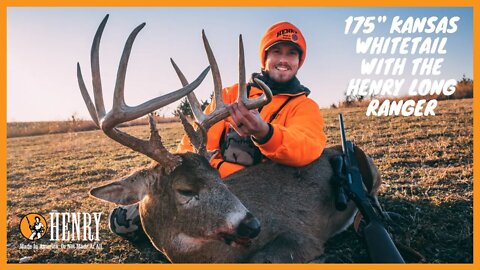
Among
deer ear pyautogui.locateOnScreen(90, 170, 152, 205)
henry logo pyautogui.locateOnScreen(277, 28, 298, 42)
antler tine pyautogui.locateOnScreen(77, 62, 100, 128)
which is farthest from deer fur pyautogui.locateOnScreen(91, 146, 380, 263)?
henry logo pyautogui.locateOnScreen(277, 28, 298, 42)

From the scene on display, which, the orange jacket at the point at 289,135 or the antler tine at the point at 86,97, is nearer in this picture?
the antler tine at the point at 86,97

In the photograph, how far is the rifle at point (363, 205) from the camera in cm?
329

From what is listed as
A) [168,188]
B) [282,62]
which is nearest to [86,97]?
[168,188]

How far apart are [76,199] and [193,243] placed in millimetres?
4297

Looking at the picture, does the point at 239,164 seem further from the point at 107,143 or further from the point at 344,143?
the point at 107,143

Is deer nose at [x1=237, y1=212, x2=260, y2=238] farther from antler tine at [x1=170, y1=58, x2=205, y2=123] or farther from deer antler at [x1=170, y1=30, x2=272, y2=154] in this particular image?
antler tine at [x1=170, y1=58, x2=205, y2=123]

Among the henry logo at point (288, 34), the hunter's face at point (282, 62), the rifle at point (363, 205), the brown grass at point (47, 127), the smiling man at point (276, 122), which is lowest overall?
the rifle at point (363, 205)

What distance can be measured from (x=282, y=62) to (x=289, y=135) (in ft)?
4.30

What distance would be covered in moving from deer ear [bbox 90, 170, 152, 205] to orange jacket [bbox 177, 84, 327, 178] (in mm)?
488

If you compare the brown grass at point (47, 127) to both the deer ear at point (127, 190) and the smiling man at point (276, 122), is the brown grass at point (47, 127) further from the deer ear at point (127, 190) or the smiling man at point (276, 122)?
the deer ear at point (127, 190)

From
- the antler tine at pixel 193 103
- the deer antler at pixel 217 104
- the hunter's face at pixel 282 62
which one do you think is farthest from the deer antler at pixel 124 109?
the hunter's face at pixel 282 62

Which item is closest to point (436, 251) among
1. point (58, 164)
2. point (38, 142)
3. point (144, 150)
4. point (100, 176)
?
point (144, 150)

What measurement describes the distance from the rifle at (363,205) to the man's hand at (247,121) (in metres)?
1.12

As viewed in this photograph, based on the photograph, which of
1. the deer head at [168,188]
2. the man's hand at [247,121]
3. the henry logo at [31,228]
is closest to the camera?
the deer head at [168,188]
